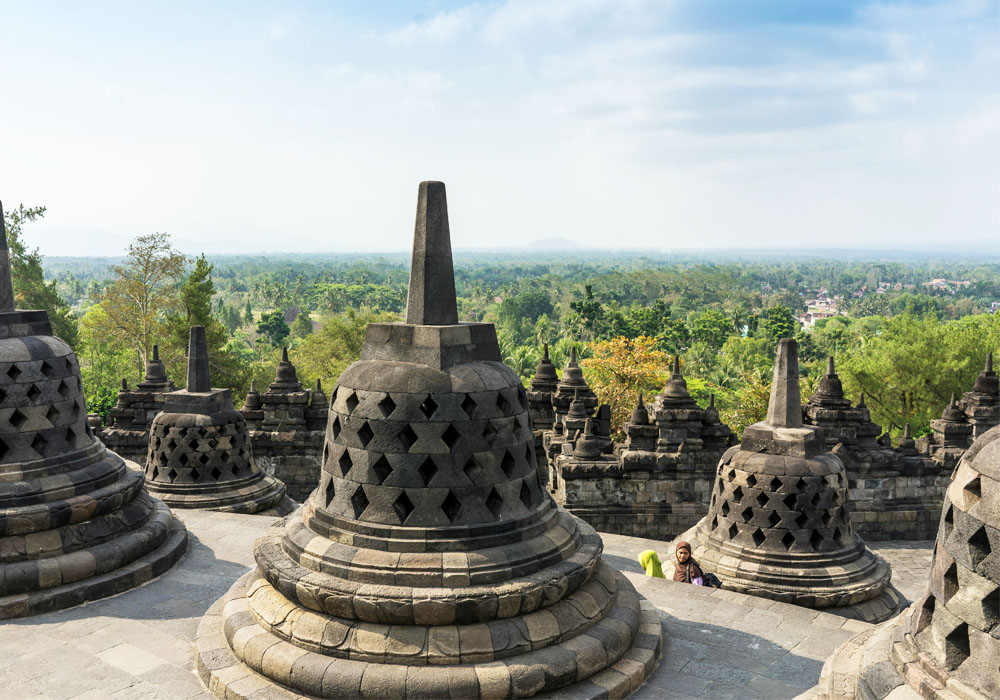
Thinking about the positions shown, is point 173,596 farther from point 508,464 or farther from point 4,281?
point 508,464

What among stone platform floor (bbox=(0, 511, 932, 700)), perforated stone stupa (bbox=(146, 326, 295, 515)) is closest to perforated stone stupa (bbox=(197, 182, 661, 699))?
stone platform floor (bbox=(0, 511, 932, 700))

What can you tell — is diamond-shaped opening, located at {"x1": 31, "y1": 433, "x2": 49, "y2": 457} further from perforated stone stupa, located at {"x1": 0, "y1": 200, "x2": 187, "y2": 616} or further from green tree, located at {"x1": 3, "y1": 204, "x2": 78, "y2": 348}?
green tree, located at {"x1": 3, "y1": 204, "x2": 78, "y2": 348}

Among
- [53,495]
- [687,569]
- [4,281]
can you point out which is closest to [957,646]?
[687,569]

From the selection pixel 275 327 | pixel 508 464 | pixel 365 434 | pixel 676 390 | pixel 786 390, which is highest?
pixel 365 434

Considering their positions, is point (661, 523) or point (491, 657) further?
point (661, 523)

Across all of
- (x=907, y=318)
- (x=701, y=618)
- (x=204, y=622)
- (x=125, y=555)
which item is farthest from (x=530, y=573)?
(x=907, y=318)

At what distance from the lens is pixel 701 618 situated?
6.71m

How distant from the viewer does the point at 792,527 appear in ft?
28.4

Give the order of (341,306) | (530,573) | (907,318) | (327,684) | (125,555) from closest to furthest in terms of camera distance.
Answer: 1. (327,684)
2. (530,573)
3. (125,555)
4. (907,318)
5. (341,306)

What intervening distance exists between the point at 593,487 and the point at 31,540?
33.4 feet

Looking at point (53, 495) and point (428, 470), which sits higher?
point (428, 470)

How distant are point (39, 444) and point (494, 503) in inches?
196

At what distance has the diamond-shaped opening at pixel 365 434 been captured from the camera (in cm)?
538

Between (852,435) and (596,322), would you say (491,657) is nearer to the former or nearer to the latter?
(852,435)
